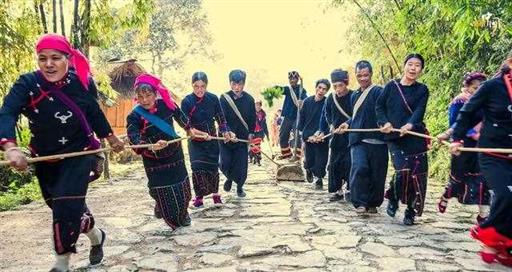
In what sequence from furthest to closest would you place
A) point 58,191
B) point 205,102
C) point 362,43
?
1. point 362,43
2. point 205,102
3. point 58,191

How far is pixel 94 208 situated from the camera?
7906 mm

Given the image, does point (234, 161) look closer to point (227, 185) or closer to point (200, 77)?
point (227, 185)


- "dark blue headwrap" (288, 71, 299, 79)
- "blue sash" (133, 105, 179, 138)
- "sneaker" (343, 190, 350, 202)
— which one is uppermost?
"dark blue headwrap" (288, 71, 299, 79)

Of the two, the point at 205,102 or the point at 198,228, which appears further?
the point at 205,102

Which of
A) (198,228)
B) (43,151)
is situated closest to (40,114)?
(43,151)

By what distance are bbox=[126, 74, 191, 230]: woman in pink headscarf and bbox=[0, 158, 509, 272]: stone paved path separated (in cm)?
33

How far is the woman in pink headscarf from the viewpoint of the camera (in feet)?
18.8

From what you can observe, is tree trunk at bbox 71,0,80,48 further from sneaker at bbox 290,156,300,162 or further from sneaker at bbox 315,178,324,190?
sneaker at bbox 315,178,324,190

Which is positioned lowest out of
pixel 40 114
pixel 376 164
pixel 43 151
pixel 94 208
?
pixel 94 208

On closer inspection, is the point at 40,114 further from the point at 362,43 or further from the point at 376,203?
the point at 362,43

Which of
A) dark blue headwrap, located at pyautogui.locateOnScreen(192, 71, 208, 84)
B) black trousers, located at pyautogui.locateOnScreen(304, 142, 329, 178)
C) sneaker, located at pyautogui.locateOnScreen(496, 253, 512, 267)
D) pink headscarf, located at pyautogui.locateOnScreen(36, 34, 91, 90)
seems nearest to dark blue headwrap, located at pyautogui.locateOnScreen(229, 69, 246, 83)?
dark blue headwrap, located at pyautogui.locateOnScreen(192, 71, 208, 84)

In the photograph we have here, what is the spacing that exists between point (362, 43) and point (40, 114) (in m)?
12.4

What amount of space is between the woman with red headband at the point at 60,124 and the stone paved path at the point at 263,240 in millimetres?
624

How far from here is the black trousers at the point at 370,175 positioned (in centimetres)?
650
